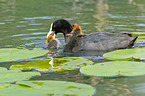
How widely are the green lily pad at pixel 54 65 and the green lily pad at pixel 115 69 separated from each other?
1.36 feet

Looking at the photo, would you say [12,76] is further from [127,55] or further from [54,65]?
[127,55]

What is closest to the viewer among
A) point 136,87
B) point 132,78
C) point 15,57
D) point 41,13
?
point 136,87

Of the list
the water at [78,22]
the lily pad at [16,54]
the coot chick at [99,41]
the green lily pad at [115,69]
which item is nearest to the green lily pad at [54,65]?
the water at [78,22]

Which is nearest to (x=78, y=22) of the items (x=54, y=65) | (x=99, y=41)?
(x=99, y=41)

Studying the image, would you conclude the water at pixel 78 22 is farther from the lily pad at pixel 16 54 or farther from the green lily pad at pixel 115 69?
the lily pad at pixel 16 54

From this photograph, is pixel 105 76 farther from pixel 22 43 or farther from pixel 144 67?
pixel 22 43

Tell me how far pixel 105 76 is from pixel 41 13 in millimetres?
11452

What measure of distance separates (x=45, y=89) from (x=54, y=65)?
190 centimetres

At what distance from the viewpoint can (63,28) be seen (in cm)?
1017

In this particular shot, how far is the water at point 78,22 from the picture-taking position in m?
5.59

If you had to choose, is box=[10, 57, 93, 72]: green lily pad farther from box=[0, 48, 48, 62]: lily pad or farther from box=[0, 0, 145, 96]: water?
box=[0, 48, 48, 62]: lily pad

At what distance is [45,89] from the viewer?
4910mm

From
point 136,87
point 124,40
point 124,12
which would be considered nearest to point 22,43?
point 124,40

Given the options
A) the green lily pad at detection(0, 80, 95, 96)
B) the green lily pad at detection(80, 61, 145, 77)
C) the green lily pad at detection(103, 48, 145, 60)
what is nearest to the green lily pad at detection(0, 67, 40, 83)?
the green lily pad at detection(0, 80, 95, 96)
